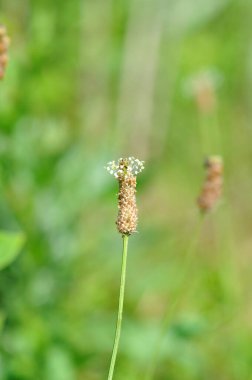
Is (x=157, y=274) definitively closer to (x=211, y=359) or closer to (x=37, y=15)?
(x=211, y=359)

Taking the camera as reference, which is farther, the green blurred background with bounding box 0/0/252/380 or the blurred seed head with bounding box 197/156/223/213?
the green blurred background with bounding box 0/0/252/380

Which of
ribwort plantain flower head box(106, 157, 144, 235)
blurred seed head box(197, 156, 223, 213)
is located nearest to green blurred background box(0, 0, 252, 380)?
blurred seed head box(197, 156, 223, 213)

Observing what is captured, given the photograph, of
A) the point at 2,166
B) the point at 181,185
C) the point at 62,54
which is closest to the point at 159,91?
the point at 181,185

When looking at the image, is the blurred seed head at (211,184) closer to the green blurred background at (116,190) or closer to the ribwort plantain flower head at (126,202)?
the green blurred background at (116,190)

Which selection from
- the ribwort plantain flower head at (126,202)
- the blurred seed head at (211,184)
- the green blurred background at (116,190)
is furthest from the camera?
the green blurred background at (116,190)

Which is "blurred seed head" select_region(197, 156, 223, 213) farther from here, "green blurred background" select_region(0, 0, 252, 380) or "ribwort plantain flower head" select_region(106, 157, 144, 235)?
"ribwort plantain flower head" select_region(106, 157, 144, 235)

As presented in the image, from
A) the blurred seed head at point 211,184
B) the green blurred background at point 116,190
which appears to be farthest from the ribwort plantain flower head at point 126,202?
the green blurred background at point 116,190

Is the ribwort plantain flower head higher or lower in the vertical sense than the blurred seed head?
lower
